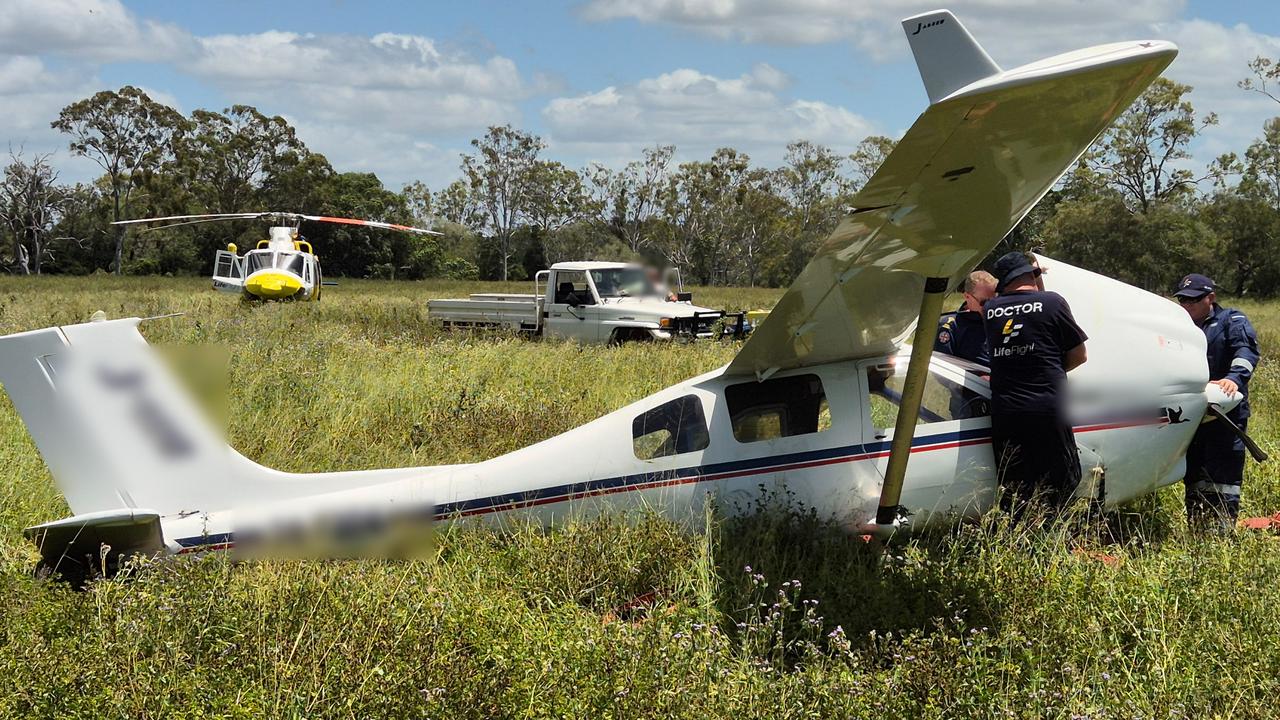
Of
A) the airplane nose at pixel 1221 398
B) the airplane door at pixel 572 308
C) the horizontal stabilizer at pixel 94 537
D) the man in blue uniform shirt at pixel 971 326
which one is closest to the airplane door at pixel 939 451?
the man in blue uniform shirt at pixel 971 326

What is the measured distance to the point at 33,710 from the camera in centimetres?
353

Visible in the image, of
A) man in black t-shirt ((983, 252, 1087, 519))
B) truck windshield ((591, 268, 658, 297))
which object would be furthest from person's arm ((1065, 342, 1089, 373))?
truck windshield ((591, 268, 658, 297))

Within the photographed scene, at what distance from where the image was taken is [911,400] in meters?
4.88

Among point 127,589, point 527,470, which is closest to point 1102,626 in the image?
point 527,470

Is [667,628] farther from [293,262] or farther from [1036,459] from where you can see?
[293,262]

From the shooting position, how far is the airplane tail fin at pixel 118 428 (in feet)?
14.6

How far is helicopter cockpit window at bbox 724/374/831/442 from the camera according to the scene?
5.44 meters

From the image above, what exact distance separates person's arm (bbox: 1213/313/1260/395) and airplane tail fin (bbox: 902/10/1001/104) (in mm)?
4046

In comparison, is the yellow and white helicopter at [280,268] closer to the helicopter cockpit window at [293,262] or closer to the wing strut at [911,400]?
the helicopter cockpit window at [293,262]

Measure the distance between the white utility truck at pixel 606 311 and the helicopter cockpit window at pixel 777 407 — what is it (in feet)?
36.9

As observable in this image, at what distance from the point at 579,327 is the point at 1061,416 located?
42.1ft

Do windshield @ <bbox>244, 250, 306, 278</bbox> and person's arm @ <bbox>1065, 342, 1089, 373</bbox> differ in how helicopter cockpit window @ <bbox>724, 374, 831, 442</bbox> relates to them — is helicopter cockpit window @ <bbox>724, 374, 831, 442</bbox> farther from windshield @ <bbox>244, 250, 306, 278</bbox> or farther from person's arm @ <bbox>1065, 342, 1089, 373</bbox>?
windshield @ <bbox>244, 250, 306, 278</bbox>

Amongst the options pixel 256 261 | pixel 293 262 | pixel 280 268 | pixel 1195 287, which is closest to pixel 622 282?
pixel 1195 287

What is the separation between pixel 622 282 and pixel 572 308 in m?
1.13
